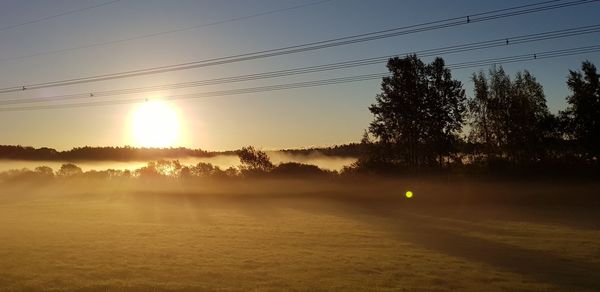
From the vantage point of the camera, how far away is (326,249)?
24.8 meters

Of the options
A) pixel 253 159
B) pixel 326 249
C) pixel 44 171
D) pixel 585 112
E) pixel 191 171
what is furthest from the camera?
pixel 44 171

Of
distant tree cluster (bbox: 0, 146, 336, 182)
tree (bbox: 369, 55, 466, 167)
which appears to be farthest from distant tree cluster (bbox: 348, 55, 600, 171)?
distant tree cluster (bbox: 0, 146, 336, 182)

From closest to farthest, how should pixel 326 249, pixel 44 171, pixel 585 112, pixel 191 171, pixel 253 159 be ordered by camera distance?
pixel 326 249 < pixel 585 112 < pixel 253 159 < pixel 191 171 < pixel 44 171

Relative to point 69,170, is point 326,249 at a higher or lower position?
lower

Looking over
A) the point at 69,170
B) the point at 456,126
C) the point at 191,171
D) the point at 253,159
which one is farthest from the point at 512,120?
the point at 69,170

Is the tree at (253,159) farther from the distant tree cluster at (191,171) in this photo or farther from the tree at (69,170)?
the tree at (69,170)

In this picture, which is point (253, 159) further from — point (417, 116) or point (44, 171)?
point (44, 171)

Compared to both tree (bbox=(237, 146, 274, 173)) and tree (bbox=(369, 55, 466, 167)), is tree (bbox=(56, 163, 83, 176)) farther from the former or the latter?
tree (bbox=(369, 55, 466, 167))

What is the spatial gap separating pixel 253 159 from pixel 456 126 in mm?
41538

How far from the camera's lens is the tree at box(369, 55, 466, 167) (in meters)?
61.3

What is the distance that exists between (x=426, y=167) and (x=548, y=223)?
23687mm

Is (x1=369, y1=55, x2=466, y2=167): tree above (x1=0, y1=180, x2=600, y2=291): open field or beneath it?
above

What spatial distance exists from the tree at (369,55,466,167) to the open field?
907cm

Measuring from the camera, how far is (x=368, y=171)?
218 ft
